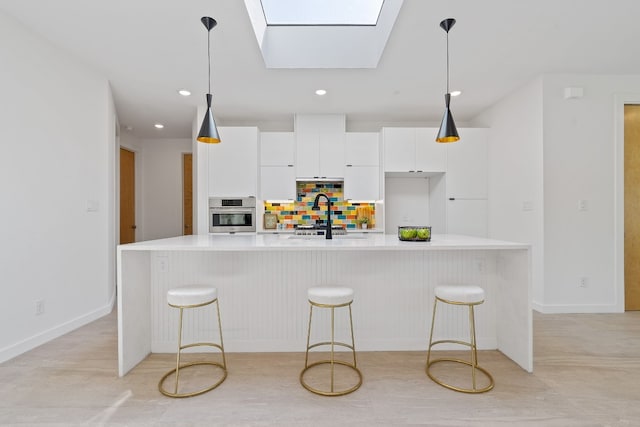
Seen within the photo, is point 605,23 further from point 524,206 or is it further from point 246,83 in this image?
point 246,83

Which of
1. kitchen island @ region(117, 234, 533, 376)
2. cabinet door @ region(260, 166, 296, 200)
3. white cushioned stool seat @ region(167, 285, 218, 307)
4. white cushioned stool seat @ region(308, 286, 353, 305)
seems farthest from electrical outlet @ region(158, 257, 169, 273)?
cabinet door @ region(260, 166, 296, 200)

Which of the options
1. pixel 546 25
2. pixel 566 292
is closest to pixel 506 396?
pixel 566 292

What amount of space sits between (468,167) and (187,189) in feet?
16.3

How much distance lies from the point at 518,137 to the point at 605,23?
1.37 metres

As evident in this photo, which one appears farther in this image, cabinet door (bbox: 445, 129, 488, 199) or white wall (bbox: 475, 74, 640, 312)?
cabinet door (bbox: 445, 129, 488, 199)

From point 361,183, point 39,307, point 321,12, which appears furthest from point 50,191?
point 361,183

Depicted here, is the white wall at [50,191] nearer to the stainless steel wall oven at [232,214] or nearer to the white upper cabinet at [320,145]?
the stainless steel wall oven at [232,214]

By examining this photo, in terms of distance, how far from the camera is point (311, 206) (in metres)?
4.62

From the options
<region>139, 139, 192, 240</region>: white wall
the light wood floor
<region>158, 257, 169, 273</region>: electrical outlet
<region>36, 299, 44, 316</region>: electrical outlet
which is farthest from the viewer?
<region>139, 139, 192, 240</region>: white wall

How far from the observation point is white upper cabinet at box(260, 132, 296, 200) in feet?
14.1

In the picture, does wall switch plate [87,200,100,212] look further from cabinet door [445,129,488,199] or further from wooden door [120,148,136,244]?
cabinet door [445,129,488,199]

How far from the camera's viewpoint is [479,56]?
2773 mm

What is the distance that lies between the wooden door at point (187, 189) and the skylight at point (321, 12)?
3.66 m

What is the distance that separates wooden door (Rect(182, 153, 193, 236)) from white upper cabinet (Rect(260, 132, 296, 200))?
2.18m
